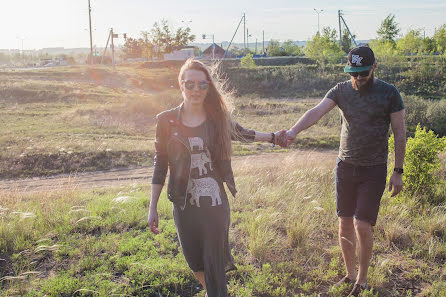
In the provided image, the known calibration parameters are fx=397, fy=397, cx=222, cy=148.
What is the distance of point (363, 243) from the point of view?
3.67m

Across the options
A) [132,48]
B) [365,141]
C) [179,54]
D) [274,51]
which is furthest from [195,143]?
[132,48]

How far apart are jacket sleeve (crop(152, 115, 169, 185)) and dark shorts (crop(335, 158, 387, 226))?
169 centimetres

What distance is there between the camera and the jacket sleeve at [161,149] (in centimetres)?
318

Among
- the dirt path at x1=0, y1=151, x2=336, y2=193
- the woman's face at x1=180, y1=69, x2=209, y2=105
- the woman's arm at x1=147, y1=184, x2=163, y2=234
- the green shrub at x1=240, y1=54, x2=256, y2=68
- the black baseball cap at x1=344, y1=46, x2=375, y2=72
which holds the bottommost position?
the dirt path at x1=0, y1=151, x2=336, y2=193

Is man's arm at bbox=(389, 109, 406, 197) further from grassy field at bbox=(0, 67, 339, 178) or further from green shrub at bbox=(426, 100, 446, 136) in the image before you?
green shrub at bbox=(426, 100, 446, 136)

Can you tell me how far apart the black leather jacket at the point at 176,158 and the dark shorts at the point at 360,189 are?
3.94 ft

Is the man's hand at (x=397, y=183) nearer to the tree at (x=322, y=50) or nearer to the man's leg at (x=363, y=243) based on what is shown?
the man's leg at (x=363, y=243)

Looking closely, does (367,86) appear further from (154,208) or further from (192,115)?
(154,208)

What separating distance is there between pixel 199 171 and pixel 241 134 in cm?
63

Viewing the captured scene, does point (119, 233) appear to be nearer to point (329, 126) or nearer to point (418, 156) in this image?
point (418, 156)

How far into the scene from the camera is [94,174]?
12.9 m

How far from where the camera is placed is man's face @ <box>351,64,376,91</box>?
11.7ft

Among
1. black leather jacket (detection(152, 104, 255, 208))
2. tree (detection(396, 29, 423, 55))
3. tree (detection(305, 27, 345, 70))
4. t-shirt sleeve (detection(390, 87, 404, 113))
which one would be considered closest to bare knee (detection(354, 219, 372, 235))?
t-shirt sleeve (detection(390, 87, 404, 113))

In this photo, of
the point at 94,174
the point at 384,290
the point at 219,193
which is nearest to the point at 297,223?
the point at 384,290
